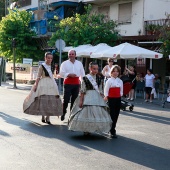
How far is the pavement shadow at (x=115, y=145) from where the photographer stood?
22.7 feet

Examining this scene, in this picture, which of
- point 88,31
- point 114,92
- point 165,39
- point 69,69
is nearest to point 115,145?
point 114,92

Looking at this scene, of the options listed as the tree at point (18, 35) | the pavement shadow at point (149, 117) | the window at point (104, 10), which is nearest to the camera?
the pavement shadow at point (149, 117)

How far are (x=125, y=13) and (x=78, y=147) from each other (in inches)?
859

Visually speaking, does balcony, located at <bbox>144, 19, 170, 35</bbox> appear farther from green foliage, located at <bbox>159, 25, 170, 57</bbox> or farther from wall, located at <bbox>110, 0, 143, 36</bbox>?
green foliage, located at <bbox>159, 25, 170, 57</bbox>

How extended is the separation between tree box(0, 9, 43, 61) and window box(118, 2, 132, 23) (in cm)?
787

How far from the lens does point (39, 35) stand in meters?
33.0

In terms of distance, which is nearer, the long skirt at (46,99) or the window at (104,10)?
the long skirt at (46,99)

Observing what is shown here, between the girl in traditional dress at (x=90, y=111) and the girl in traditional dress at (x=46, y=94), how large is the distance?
1.78 m

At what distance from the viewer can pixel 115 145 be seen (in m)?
8.11

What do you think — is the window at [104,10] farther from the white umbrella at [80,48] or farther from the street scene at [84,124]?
the street scene at [84,124]

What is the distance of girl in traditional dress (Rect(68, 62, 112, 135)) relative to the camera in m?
8.52

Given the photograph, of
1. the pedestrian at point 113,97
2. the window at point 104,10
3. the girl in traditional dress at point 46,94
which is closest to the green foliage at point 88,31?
the window at point 104,10

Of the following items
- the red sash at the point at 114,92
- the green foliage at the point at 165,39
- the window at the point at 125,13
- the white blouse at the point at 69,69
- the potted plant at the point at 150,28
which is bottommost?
the red sash at the point at 114,92

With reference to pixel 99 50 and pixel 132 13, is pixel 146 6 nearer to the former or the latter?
pixel 132 13
